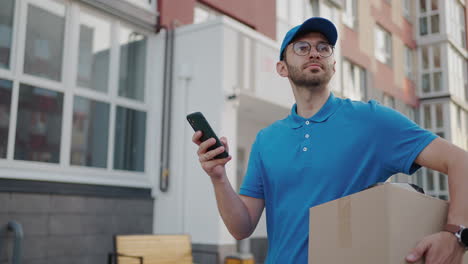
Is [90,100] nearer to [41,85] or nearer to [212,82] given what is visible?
[41,85]

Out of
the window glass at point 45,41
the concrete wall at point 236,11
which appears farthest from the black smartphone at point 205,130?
the concrete wall at point 236,11

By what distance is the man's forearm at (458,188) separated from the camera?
3.59 feet

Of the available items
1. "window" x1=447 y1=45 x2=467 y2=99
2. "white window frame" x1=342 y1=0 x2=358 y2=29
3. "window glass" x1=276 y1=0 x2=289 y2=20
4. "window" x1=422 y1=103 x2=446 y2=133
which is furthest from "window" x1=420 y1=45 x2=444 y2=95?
"window glass" x1=276 y1=0 x2=289 y2=20

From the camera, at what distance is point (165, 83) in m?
6.91

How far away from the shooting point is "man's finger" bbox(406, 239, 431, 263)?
101 cm

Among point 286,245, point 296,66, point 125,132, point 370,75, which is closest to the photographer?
point 286,245

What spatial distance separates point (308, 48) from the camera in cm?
156

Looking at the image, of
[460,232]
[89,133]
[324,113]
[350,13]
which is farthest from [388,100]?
[460,232]

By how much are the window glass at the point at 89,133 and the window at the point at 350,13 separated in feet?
22.8

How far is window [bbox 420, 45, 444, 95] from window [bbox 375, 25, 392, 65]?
1.59 meters

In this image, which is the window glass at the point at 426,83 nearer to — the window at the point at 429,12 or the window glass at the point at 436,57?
the window glass at the point at 436,57

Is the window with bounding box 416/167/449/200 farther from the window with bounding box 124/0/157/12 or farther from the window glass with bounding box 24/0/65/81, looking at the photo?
the window with bounding box 124/0/157/12

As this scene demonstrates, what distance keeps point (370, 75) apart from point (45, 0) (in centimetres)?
881

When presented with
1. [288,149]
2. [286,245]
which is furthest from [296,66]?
[286,245]
